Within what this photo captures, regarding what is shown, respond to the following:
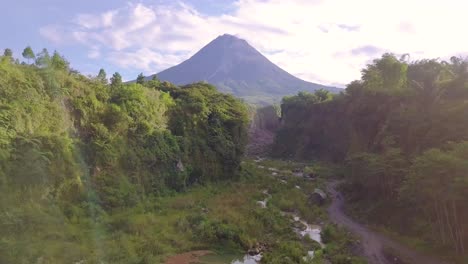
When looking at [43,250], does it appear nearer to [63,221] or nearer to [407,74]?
[63,221]

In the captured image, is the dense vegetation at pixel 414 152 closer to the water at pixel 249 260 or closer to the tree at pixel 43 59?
the water at pixel 249 260

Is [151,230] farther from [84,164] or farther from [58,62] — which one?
[58,62]

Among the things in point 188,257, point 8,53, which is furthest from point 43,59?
point 188,257

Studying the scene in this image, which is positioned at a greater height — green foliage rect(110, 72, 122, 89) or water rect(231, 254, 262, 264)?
green foliage rect(110, 72, 122, 89)

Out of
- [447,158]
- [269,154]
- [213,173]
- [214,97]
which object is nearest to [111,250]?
[447,158]

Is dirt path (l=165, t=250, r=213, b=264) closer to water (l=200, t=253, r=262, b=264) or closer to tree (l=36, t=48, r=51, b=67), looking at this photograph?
water (l=200, t=253, r=262, b=264)

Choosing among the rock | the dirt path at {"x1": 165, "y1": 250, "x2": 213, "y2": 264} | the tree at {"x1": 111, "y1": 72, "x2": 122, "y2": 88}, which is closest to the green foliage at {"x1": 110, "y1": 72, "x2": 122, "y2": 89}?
the tree at {"x1": 111, "y1": 72, "x2": 122, "y2": 88}
